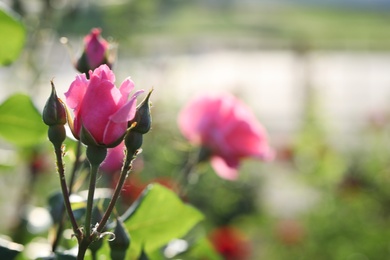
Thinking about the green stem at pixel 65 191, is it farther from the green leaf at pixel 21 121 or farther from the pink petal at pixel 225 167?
the pink petal at pixel 225 167

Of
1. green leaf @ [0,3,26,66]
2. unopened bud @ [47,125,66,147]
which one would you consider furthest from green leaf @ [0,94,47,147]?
unopened bud @ [47,125,66,147]

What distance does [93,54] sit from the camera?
577mm

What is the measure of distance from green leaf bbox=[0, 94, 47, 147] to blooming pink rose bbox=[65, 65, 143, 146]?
7.9 inches

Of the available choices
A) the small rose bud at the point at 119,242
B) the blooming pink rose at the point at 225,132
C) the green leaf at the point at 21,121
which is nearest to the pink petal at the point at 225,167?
the blooming pink rose at the point at 225,132

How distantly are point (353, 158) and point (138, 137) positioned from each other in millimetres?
2384

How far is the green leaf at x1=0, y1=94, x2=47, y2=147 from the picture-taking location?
0.63 metres

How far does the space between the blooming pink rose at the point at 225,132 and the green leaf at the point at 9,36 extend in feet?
0.83

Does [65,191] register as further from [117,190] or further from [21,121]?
[21,121]

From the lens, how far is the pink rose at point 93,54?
577 mm

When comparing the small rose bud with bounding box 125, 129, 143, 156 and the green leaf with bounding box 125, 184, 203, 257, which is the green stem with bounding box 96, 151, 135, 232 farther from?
the green leaf with bounding box 125, 184, 203, 257

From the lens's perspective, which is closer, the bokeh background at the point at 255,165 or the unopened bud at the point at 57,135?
the unopened bud at the point at 57,135

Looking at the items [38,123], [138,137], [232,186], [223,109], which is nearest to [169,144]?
[232,186]

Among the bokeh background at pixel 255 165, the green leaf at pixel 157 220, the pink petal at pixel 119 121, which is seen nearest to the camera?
the pink petal at pixel 119 121

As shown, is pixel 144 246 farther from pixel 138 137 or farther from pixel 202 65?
pixel 202 65
